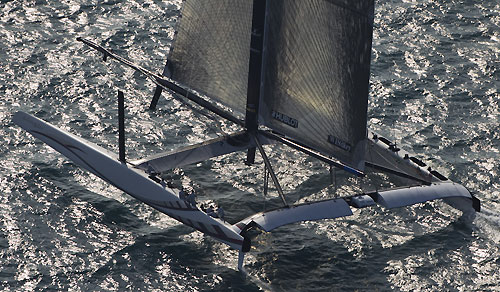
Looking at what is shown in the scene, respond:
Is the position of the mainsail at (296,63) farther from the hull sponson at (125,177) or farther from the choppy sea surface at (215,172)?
the hull sponson at (125,177)

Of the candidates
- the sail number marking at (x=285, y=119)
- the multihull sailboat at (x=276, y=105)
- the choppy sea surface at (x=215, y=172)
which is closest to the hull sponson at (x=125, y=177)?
the multihull sailboat at (x=276, y=105)

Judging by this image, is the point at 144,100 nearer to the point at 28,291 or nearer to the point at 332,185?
the point at 332,185

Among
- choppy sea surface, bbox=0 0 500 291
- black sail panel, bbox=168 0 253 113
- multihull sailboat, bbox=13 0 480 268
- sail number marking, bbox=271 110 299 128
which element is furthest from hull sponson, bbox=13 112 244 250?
sail number marking, bbox=271 110 299 128

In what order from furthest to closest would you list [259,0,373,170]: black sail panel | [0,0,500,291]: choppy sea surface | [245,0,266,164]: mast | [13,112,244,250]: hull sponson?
[245,0,266,164]: mast, [0,0,500,291]: choppy sea surface, [13,112,244,250]: hull sponson, [259,0,373,170]: black sail panel

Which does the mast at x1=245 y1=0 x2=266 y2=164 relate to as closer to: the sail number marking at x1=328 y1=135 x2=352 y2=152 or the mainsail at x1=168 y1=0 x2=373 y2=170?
the mainsail at x1=168 y1=0 x2=373 y2=170

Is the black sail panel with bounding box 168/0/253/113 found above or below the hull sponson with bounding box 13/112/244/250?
above

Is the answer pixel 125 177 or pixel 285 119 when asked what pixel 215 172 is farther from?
pixel 285 119

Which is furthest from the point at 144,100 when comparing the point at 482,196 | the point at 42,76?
the point at 482,196
